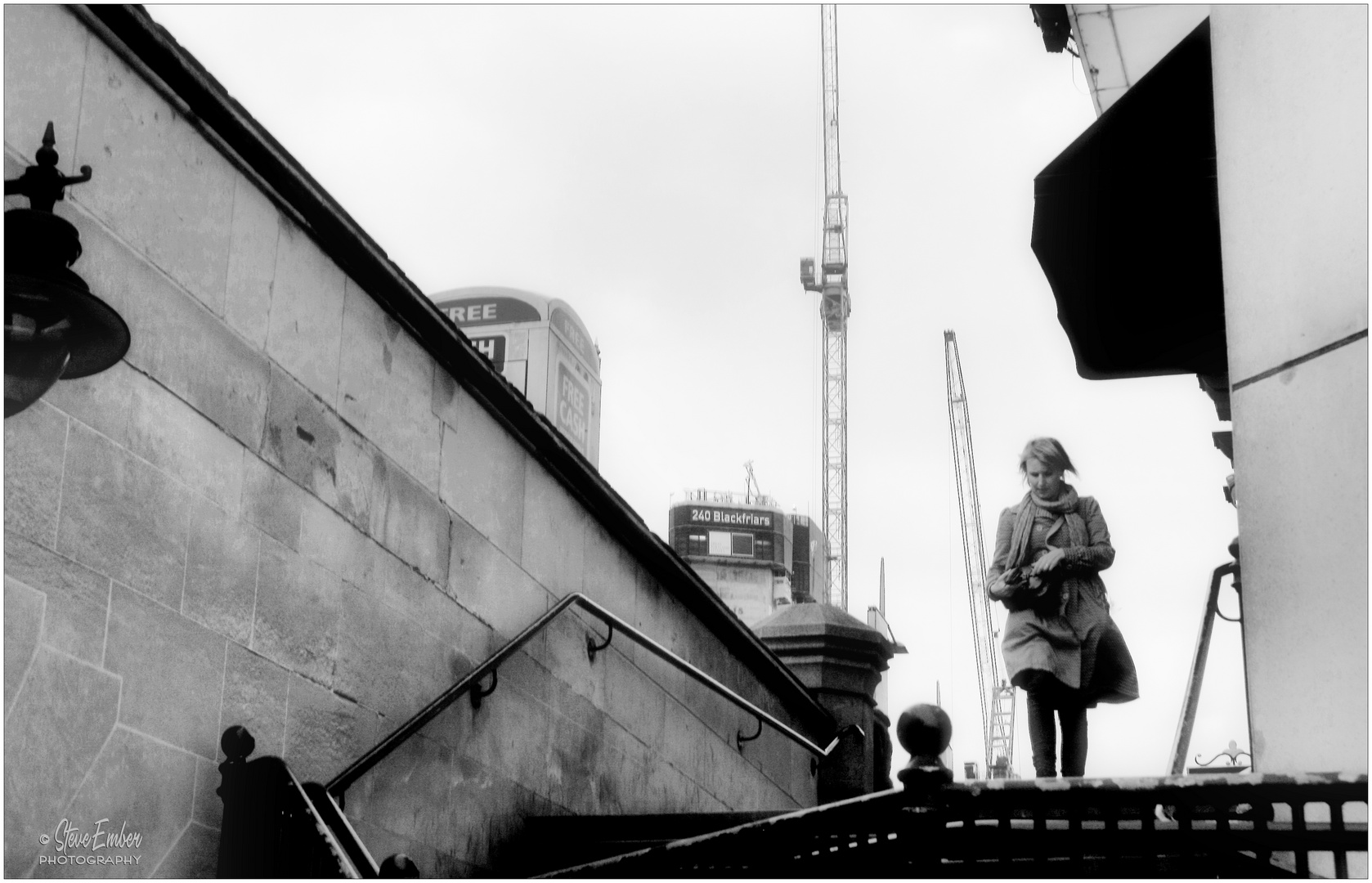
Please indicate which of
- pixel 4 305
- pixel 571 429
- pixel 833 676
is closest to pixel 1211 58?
pixel 4 305

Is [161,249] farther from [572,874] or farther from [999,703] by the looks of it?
[999,703]

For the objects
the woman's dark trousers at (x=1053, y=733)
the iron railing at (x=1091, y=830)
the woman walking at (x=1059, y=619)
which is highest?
the woman walking at (x=1059, y=619)

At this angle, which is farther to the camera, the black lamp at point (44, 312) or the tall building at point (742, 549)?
the tall building at point (742, 549)

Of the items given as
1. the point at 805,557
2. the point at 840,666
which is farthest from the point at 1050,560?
the point at 805,557

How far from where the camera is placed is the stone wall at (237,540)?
4.60 meters

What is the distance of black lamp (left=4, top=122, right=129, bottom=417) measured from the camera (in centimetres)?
401

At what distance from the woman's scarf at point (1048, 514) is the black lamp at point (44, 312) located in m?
4.38

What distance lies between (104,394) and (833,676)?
8267 mm

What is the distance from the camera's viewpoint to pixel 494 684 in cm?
729

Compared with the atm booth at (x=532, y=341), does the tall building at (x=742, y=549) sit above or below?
above

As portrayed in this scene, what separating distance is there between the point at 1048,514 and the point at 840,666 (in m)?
5.26

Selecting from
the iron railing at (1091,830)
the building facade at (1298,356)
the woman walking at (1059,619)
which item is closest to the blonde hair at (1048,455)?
the woman walking at (1059,619)

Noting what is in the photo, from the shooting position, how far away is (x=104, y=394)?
483 cm

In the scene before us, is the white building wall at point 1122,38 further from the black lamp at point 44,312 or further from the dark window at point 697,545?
the dark window at point 697,545
